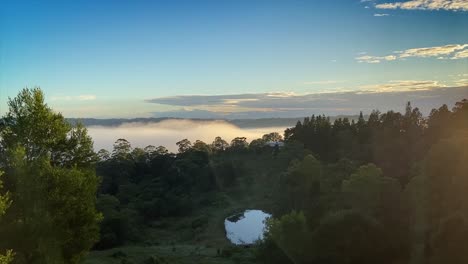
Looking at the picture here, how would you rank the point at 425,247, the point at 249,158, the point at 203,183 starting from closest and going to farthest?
the point at 425,247 → the point at 203,183 → the point at 249,158

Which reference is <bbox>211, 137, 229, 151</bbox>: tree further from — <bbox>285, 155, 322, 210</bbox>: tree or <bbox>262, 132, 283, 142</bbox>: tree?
<bbox>285, 155, 322, 210</bbox>: tree

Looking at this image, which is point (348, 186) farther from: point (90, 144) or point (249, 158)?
point (249, 158)

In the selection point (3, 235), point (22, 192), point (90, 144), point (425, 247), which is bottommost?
point (425, 247)

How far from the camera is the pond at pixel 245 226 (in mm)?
76950

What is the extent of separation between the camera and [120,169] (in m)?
131

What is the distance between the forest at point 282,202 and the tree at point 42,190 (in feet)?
0.19

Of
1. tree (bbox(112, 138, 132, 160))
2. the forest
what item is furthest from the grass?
tree (bbox(112, 138, 132, 160))

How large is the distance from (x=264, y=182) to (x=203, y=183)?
18.3 metres

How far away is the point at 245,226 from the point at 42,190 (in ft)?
207

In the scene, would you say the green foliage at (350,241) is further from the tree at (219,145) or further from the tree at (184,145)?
the tree at (184,145)

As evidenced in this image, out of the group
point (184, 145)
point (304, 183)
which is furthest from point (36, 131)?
point (184, 145)

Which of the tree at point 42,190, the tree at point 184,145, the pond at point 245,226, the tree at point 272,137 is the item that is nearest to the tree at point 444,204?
the tree at point 42,190

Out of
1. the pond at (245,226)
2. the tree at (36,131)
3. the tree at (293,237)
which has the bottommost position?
the pond at (245,226)

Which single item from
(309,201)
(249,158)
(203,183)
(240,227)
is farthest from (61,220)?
(249,158)
